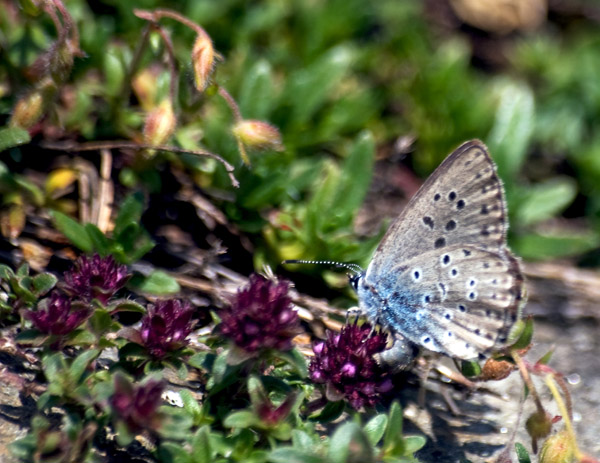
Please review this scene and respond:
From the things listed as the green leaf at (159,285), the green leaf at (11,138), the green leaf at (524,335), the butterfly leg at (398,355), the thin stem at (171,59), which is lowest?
the green leaf at (159,285)

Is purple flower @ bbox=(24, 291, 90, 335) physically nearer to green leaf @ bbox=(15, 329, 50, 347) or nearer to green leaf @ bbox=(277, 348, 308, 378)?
green leaf @ bbox=(15, 329, 50, 347)

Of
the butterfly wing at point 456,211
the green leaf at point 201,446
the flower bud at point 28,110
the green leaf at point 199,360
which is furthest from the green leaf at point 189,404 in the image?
the flower bud at point 28,110

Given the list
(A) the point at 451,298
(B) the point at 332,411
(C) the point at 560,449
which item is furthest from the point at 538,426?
(B) the point at 332,411

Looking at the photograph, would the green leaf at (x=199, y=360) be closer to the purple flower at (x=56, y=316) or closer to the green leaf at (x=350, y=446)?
the purple flower at (x=56, y=316)

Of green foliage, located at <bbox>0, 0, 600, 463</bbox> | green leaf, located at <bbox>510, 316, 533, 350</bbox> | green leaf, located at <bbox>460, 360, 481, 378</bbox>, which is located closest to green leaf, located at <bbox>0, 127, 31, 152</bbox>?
green foliage, located at <bbox>0, 0, 600, 463</bbox>

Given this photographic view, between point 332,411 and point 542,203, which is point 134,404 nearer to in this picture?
point 332,411

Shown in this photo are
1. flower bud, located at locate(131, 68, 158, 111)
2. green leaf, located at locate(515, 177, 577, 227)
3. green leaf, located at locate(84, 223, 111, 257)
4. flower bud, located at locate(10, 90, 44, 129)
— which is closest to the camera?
green leaf, located at locate(84, 223, 111, 257)
